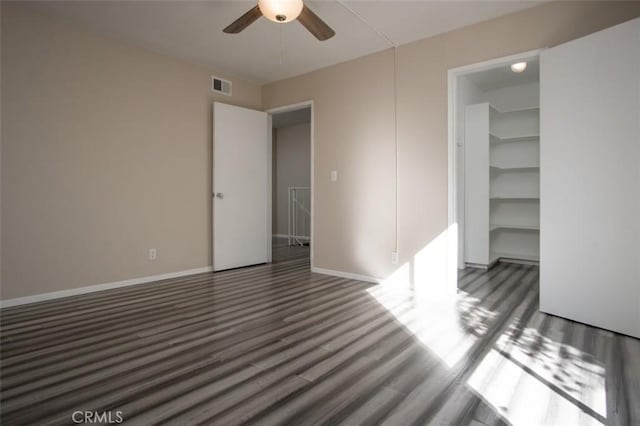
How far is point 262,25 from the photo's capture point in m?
3.31

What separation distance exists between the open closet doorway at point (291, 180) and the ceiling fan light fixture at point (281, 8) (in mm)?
4995

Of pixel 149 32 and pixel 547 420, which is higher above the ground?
pixel 149 32

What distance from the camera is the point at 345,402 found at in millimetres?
1572

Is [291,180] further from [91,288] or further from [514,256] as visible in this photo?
[91,288]

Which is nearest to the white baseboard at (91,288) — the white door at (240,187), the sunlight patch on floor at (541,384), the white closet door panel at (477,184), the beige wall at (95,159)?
the beige wall at (95,159)

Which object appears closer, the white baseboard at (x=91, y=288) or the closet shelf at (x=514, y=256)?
the white baseboard at (x=91, y=288)

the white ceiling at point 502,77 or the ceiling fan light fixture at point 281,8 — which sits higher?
the white ceiling at point 502,77

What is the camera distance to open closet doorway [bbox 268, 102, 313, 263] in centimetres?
774

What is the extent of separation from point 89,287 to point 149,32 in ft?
8.46

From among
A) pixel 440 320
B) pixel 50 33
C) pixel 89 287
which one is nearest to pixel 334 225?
pixel 440 320

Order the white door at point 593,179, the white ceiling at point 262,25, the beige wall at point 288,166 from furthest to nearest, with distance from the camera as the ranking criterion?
the beige wall at point 288,166 < the white ceiling at point 262,25 < the white door at point 593,179

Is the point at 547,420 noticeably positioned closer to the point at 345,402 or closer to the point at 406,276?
the point at 345,402

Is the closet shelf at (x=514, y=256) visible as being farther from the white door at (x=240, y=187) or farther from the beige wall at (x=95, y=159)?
the beige wall at (x=95, y=159)

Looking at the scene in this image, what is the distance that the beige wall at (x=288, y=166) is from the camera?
8008mm
